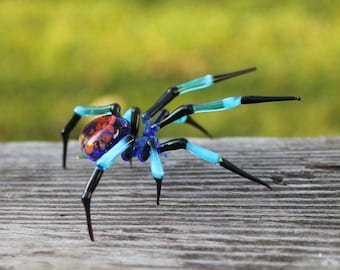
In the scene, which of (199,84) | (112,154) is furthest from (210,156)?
(199,84)

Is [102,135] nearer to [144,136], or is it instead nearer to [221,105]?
[144,136]

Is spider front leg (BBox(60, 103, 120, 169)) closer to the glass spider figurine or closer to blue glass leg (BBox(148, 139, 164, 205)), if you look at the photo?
the glass spider figurine

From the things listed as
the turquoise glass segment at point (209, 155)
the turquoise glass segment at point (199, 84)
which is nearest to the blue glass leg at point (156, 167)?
the turquoise glass segment at point (209, 155)

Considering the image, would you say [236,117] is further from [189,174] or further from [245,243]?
[245,243]

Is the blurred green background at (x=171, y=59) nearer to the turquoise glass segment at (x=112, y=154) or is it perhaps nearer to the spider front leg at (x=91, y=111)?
the spider front leg at (x=91, y=111)

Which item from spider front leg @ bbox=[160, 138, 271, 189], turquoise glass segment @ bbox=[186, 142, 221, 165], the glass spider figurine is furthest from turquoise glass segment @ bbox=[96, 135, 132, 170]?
turquoise glass segment @ bbox=[186, 142, 221, 165]
